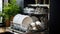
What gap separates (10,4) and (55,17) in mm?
1596

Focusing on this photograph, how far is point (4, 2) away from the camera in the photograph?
2236 millimetres

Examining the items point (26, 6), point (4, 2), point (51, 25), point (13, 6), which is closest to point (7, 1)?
point (4, 2)

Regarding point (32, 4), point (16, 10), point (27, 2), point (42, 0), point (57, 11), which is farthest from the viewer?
point (16, 10)

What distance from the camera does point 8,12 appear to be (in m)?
2.04

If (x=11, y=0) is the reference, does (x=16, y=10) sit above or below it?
below

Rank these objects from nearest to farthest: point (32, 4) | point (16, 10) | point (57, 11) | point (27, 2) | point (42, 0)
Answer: point (57, 11) < point (42, 0) < point (32, 4) < point (27, 2) < point (16, 10)

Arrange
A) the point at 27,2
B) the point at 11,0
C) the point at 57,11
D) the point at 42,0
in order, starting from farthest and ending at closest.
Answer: the point at 11,0 < the point at 27,2 < the point at 42,0 < the point at 57,11

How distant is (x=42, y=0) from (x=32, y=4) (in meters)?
0.26

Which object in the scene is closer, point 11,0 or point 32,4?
point 32,4

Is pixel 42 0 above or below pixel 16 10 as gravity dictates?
above

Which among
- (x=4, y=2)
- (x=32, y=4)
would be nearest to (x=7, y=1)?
(x=4, y=2)

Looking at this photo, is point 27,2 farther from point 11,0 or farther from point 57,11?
point 57,11

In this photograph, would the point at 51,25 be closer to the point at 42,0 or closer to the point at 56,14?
the point at 56,14

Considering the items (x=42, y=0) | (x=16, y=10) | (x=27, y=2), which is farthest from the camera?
(x=16, y=10)
